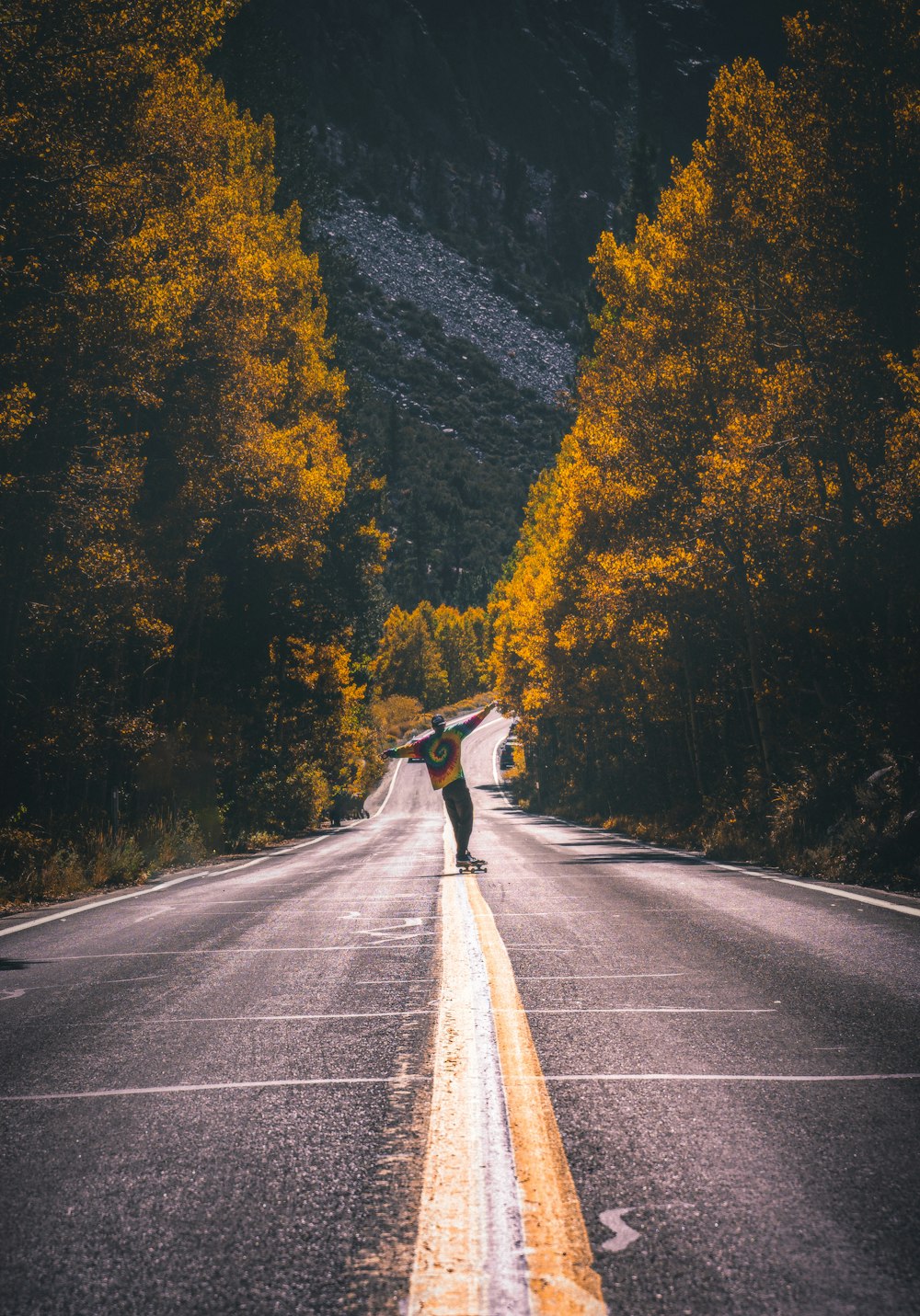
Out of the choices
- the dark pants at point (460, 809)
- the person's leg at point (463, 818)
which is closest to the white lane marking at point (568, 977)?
the dark pants at point (460, 809)

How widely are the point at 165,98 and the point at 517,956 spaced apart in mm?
15096

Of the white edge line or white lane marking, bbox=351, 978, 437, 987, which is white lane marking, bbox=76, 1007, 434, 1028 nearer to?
white lane marking, bbox=351, 978, 437, 987

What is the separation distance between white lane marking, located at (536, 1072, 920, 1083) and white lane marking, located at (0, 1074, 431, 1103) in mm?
442

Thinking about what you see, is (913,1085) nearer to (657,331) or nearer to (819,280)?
(819,280)

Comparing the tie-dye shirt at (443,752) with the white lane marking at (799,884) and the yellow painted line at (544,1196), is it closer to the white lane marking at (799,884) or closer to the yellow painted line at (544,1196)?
the white lane marking at (799,884)

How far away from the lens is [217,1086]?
140 inches

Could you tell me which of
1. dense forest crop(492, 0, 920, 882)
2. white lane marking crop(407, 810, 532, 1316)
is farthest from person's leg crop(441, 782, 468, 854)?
white lane marking crop(407, 810, 532, 1316)

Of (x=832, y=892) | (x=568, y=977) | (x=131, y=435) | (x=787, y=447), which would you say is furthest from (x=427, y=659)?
(x=568, y=977)

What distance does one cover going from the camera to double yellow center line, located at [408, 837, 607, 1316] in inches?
79.4

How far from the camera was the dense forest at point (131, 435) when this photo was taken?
44.0ft

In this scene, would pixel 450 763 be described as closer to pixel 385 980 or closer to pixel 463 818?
pixel 463 818

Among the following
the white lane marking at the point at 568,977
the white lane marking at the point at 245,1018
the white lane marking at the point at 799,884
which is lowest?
the white lane marking at the point at 799,884

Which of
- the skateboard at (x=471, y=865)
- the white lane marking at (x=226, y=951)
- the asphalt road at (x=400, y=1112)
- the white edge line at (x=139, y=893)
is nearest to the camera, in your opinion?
the asphalt road at (x=400, y=1112)

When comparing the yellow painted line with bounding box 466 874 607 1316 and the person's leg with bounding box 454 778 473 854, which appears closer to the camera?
the yellow painted line with bounding box 466 874 607 1316
